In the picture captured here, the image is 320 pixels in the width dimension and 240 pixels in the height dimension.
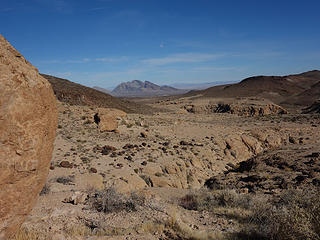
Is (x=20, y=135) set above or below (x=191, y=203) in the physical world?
above

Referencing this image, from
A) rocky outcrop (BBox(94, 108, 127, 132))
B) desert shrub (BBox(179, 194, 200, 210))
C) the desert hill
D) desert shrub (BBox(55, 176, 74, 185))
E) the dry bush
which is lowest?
desert shrub (BBox(179, 194, 200, 210))

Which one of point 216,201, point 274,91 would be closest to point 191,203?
point 216,201

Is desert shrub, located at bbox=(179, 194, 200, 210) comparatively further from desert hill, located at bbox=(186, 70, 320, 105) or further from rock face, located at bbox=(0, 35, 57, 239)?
desert hill, located at bbox=(186, 70, 320, 105)

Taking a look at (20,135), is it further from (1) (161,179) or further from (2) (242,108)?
(2) (242,108)

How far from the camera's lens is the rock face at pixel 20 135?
2.46 metres

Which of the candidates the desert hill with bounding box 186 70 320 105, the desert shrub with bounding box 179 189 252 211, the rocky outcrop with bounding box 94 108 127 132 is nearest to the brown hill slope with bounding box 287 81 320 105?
the desert hill with bounding box 186 70 320 105

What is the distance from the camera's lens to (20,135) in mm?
2570

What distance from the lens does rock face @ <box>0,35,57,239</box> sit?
8.05 feet

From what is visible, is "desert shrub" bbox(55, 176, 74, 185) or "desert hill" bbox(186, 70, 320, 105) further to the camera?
"desert hill" bbox(186, 70, 320, 105)

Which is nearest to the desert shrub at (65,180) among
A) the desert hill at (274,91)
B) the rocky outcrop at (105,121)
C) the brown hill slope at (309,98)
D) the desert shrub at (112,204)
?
the desert shrub at (112,204)

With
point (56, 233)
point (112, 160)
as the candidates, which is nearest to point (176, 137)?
point (112, 160)

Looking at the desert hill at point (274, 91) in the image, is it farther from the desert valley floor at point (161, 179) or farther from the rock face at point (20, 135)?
the rock face at point (20, 135)

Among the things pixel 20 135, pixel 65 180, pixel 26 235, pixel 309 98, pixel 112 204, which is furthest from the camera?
pixel 309 98

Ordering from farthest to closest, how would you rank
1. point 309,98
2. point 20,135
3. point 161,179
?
point 309,98 → point 161,179 → point 20,135
